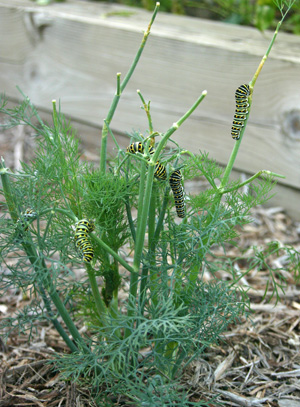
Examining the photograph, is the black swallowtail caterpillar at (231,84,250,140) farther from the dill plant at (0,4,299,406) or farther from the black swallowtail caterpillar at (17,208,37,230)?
the black swallowtail caterpillar at (17,208,37,230)

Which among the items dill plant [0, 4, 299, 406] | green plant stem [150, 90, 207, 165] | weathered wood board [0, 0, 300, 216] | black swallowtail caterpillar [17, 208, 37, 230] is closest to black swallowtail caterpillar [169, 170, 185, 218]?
dill plant [0, 4, 299, 406]

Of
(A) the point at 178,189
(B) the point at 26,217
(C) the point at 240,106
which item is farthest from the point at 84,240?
(C) the point at 240,106

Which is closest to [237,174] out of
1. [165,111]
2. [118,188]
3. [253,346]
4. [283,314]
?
[165,111]

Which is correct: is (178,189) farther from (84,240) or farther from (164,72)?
(164,72)

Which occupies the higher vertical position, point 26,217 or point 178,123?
point 178,123

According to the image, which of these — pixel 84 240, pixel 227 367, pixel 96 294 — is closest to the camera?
pixel 84 240

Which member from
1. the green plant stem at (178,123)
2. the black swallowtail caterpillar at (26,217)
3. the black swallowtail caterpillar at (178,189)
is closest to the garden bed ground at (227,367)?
the black swallowtail caterpillar at (178,189)
